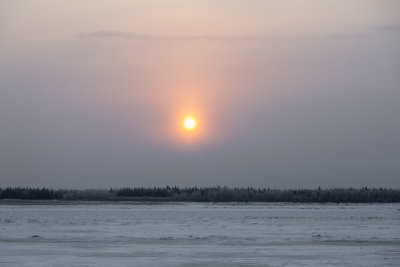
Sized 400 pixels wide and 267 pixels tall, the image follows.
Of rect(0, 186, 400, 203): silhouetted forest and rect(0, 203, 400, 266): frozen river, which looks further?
rect(0, 186, 400, 203): silhouetted forest

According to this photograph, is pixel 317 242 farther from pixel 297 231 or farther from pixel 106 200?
pixel 106 200

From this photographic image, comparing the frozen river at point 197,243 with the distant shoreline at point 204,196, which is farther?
the distant shoreline at point 204,196

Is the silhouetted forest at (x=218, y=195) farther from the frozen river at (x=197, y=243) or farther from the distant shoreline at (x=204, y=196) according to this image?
the frozen river at (x=197, y=243)

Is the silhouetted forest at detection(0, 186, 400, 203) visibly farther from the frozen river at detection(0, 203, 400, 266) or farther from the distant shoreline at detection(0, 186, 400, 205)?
the frozen river at detection(0, 203, 400, 266)

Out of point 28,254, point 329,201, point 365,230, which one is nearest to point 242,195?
point 329,201

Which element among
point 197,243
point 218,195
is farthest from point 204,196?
point 197,243

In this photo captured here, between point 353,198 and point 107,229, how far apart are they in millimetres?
46818

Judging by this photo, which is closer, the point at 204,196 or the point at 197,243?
the point at 197,243

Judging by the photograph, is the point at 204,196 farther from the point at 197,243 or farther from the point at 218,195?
the point at 197,243

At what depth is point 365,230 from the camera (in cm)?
3425

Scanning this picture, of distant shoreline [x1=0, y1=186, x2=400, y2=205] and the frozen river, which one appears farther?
distant shoreline [x1=0, y1=186, x2=400, y2=205]

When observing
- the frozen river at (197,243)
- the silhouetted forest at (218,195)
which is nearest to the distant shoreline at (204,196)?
the silhouetted forest at (218,195)

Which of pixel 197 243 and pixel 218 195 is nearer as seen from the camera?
pixel 197 243

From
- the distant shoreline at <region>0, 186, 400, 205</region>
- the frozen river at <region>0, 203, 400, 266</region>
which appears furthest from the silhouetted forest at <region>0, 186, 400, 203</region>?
the frozen river at <region>0, 203, 400, 266</region>
